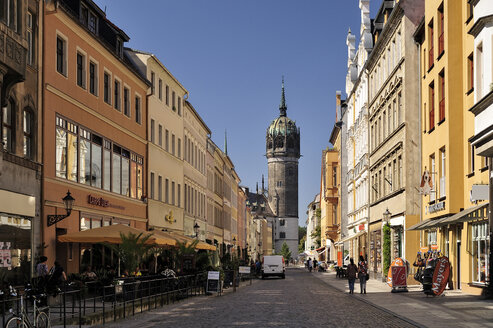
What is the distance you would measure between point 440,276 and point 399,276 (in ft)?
18.0

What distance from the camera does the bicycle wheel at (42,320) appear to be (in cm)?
1533

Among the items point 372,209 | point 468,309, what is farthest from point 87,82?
point 372,209

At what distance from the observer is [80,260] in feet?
104

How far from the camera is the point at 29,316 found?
15.1m

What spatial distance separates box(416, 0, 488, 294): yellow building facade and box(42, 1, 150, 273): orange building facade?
1336cm

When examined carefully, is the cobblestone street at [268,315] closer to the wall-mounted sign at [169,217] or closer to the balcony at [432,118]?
the balcony at [432,118]

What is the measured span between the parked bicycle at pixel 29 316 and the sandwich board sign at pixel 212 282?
60.6 feet

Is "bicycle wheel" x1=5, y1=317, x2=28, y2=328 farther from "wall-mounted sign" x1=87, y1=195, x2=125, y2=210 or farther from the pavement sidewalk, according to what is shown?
"wall-mounted sign" x1=87, y1=195, x2=125, y2=210

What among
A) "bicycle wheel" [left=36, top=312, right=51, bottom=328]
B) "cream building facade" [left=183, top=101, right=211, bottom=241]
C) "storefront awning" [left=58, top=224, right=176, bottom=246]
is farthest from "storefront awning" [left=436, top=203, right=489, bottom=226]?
"cream building facade" [left=183, top=101, right=211, bottom=241]

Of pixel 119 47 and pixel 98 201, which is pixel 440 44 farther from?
pixel 98 201

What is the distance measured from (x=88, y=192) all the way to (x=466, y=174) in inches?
583

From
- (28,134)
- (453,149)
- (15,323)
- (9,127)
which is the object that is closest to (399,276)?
(453,149)

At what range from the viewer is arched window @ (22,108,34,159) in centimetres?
2667

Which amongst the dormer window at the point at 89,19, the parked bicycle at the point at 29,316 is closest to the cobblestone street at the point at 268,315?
the parked bicycle at the point at 29,316
